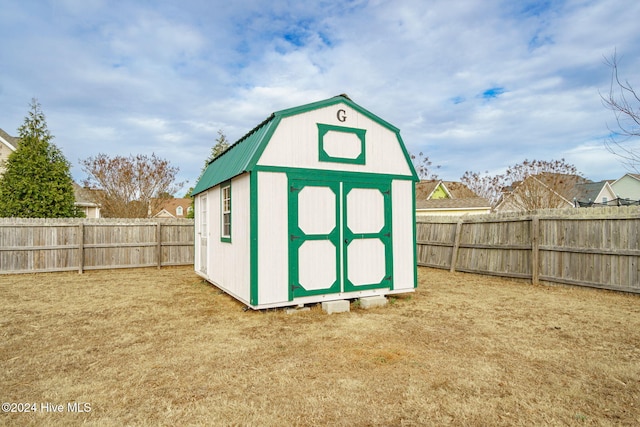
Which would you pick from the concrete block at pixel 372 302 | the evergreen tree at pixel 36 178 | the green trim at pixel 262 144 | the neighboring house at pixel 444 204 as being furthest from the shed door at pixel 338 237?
the neighboring house at pixel 444 204

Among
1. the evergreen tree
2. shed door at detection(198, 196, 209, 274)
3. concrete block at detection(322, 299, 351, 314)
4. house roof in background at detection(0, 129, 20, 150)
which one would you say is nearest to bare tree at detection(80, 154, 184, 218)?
house roof in background at detection(0, 129, 20, 150)

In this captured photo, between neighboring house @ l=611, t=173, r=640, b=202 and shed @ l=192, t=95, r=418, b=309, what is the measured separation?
3607 cm

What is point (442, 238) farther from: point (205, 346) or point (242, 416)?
point (242, 416)

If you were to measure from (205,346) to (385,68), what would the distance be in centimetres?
925

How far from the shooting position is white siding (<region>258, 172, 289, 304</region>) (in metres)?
5.79

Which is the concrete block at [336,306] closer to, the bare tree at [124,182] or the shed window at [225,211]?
→ the shed window at [225,211]

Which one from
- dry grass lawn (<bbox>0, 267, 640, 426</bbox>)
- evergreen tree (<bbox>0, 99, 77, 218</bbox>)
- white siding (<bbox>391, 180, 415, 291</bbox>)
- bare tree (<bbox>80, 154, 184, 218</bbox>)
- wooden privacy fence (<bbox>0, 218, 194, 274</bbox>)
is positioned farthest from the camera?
bare tree (<bbox>80, 154, 184, 218</bbox>)

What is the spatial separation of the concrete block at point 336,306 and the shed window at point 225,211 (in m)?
2.37

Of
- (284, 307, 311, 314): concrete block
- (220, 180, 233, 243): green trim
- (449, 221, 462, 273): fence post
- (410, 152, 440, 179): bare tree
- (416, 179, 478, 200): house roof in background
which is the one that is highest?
(410, 152, 440, 179): bare tree

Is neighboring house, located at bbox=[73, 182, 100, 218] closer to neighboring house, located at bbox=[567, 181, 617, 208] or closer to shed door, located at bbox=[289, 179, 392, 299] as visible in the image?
shed door, located at bbox=[289, 179, 392, 299]

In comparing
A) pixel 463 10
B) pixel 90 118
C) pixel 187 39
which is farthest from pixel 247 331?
pixel 90 118

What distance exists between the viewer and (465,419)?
2.68 meters

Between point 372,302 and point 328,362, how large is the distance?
2816 mm

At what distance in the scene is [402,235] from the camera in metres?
7.18
